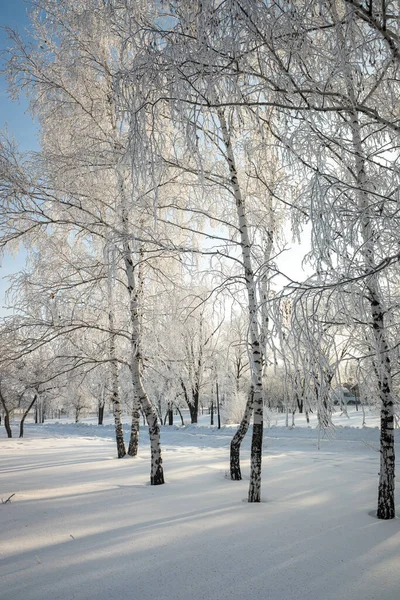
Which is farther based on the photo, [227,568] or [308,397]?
[227,568]

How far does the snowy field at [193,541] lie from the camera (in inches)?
103

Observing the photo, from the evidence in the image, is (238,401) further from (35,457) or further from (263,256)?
(263,256)

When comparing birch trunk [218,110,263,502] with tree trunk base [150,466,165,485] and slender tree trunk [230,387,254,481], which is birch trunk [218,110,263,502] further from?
tree trunk base [150,466,165,485]

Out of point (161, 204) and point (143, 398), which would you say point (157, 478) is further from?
point (161, 204)

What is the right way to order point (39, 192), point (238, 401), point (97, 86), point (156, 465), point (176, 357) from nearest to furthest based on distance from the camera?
point (39, 192), point (156, 465), point (97, 86), point (176, 357), point (238, 401)

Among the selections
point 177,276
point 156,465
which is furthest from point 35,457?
point 177,276

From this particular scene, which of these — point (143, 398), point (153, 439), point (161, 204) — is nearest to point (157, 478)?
point (153, 439)

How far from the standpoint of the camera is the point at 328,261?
1.93 meters

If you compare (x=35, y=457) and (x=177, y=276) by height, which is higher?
(x=177, y=276)

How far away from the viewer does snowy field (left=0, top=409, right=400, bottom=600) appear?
8.62 feet

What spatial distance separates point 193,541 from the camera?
11.2ft

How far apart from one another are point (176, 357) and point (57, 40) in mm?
6366

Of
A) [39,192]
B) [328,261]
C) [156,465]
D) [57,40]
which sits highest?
[57,40]

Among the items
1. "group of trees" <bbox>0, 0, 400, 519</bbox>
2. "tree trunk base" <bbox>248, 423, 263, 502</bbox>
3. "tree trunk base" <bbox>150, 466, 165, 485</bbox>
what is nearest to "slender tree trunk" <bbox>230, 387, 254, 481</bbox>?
"group of trees" <bbox>0, 0, 400, 519</bbox>
